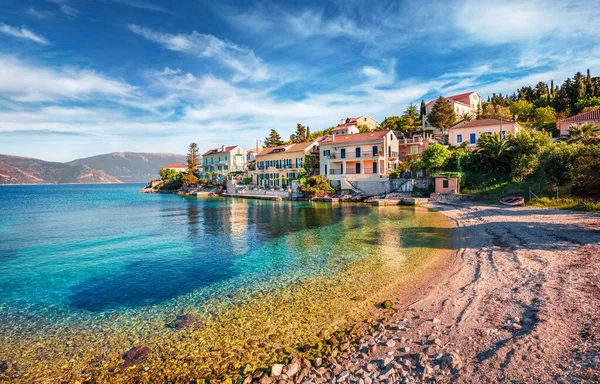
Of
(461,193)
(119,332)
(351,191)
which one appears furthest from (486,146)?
(119,332)

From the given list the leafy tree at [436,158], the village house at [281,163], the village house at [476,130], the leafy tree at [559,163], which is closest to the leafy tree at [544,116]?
the village house at [476,130]

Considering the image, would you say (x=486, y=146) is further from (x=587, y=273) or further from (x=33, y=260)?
(x=33, y=260)

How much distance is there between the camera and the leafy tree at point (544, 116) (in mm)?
48688

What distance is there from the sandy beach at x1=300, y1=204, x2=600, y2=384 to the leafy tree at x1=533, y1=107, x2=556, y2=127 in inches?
1877

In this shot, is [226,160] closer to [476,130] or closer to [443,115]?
[443,115]

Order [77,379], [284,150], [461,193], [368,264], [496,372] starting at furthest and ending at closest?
[284,150]
[461,193]
[368,264]
[77,379]
[496,372]

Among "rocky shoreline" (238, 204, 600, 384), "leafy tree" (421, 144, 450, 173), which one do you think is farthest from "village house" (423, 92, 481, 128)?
"rocky shoreline" (238, 204, 600, 384)

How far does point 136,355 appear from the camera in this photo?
6.73 m

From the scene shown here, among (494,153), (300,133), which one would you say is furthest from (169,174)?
(494,153)

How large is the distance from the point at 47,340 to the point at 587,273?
49.4ft

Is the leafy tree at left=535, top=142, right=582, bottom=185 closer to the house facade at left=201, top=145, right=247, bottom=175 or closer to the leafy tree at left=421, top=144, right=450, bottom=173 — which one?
the leafy tree at left=421, top=144, right=450, bottom=173

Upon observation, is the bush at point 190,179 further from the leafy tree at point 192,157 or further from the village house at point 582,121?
the village house at point 582,121

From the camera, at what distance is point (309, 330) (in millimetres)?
7383

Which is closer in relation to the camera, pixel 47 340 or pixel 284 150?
pixel 47 340
